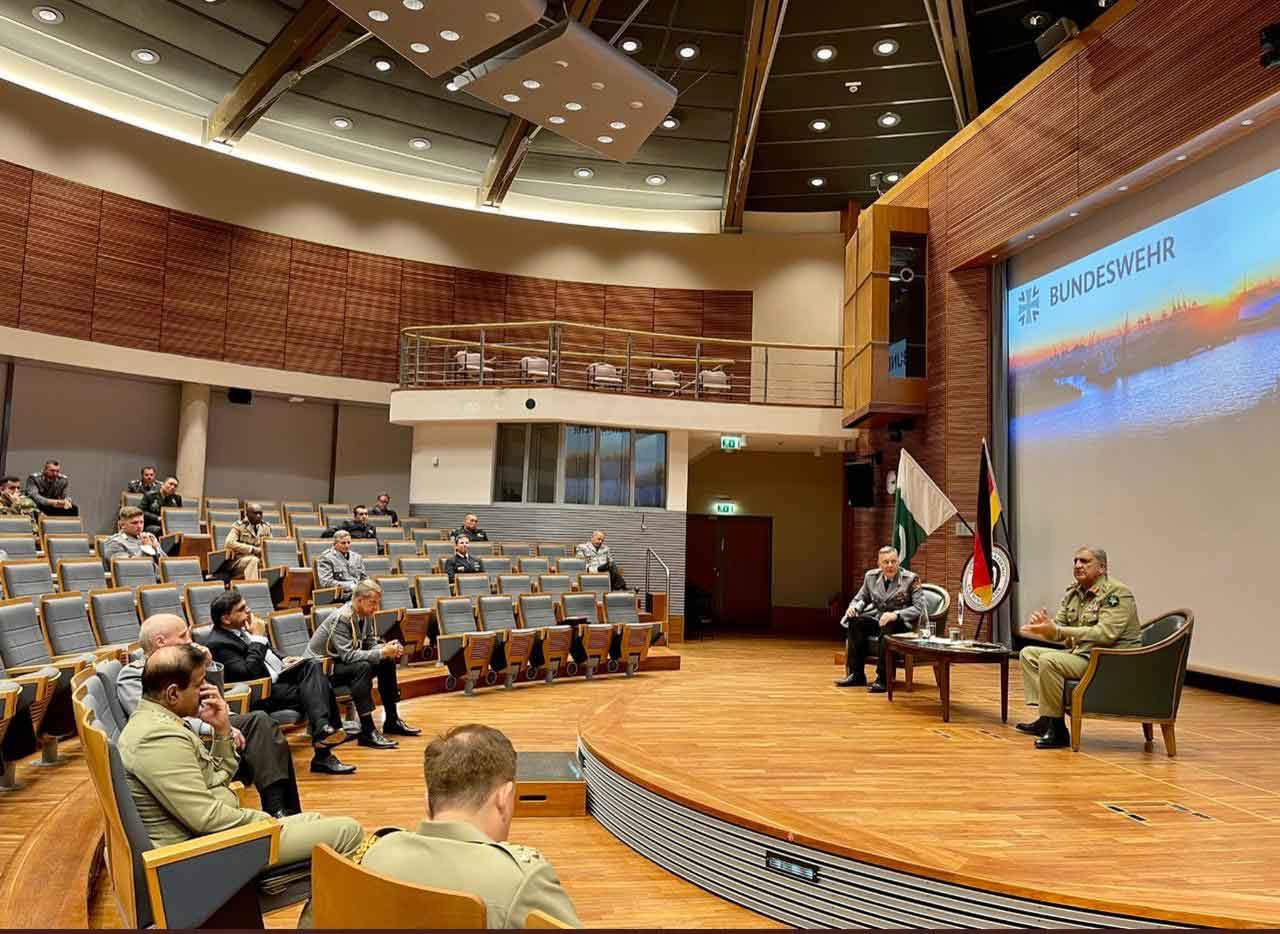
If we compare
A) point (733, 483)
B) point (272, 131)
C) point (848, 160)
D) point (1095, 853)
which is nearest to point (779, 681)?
point (1095, 853)

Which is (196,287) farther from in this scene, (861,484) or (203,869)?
(203,869)

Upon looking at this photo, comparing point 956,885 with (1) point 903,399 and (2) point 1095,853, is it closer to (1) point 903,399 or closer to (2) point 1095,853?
(2) point 1095,853

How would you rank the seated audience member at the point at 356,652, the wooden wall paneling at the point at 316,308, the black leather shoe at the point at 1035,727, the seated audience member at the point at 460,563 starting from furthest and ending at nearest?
1. the wooden wall paneling at the point at 316,308
2. the seated audience member at the point at 460,563
3. the seated audience member at the point at 356,652
4. the black leather shoe at the point at 1035,727

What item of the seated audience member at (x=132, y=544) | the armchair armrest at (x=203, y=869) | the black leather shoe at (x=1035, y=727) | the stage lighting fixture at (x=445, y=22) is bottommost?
the black leather shoe at (x=1035, y=727)

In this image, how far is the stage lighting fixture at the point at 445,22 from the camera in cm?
751

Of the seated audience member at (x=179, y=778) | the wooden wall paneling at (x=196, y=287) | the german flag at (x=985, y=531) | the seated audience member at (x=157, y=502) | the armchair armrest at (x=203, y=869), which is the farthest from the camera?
the wooden wall paneling at (x=196, y=287)

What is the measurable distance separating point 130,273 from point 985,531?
34.0 ft

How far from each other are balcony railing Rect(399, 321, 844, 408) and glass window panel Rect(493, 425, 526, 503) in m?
0.64

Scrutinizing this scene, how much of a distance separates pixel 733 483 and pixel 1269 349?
28.0ft

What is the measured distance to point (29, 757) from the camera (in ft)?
13.8

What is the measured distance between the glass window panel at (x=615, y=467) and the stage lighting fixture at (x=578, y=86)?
347cm

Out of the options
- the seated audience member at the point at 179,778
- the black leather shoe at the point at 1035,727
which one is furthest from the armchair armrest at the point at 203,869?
the black leather shoe at the point at 1035,727

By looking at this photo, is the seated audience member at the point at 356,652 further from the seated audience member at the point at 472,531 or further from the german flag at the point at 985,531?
the seated audience member at the point at 472,531

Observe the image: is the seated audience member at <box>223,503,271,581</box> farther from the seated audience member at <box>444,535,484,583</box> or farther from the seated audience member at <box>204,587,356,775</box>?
the seated audience member at <box>204,587,356,775</box>
